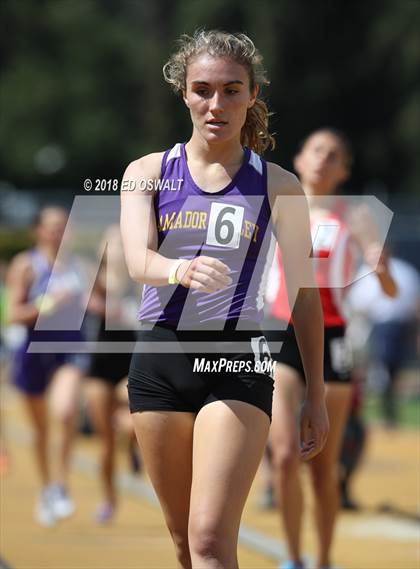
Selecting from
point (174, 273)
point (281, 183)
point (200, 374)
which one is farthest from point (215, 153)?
point (200, 374)

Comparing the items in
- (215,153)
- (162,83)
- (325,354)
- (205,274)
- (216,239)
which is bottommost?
(205,274)

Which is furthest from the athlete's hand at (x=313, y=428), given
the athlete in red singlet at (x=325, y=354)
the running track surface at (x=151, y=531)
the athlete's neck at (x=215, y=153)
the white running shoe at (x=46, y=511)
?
the white running shoe at (x=46, y=511)

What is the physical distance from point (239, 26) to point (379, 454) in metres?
35.9

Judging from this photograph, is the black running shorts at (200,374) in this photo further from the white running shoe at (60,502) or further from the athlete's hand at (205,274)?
the white running shoe at (60,502)

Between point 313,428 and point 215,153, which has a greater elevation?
point 215,153

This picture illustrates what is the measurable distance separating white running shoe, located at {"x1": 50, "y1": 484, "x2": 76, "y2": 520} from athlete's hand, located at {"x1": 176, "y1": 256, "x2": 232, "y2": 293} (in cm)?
568

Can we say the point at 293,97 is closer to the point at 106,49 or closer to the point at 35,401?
the point at 106,49

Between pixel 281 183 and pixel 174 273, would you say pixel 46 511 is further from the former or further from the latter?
pixel 174 273

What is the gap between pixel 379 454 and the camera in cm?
1438

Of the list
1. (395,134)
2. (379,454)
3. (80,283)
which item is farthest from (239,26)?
(80,283)

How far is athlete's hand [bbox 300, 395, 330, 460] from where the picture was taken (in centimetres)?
457

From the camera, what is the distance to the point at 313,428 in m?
4.59

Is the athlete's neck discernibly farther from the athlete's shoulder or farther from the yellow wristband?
the yellow wristband

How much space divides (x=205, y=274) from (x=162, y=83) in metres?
43.0
